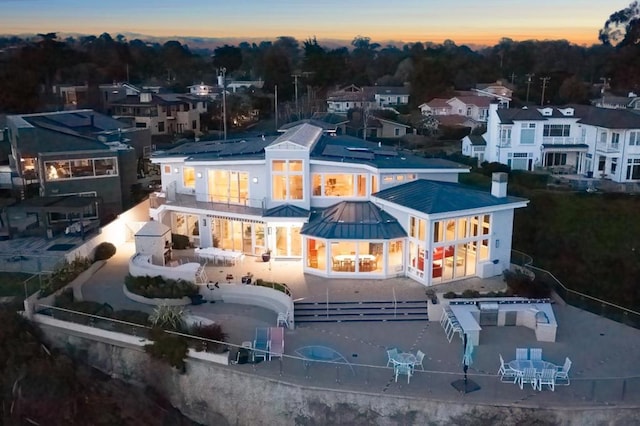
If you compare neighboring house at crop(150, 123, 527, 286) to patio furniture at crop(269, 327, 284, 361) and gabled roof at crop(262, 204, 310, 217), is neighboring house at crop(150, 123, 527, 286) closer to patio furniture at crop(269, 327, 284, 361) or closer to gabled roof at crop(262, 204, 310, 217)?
gabled roof at crop(262, 204, 310, 217)

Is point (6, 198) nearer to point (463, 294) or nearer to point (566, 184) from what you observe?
point (463, 294)

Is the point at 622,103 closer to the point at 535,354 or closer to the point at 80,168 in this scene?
the point at 535,354

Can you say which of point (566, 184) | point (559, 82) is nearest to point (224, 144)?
point (566, 184)

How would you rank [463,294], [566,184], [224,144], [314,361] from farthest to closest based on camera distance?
[566,184]
[224,144]
[463,294]
[314,361]

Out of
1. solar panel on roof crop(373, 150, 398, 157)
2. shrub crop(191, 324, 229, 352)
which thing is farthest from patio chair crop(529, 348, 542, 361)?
solar panel on roof crop(373, 150, 398, 157)

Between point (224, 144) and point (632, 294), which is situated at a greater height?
point (224, 144)

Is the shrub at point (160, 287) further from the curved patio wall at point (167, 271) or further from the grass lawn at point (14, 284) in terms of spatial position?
the grass lawn at point (14, 284)

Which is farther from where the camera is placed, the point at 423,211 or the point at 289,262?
the point at 289,262
